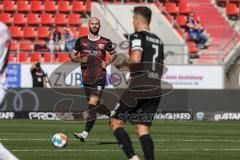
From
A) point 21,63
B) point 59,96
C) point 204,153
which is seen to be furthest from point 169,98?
point 204,153

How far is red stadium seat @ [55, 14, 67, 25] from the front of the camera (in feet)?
117

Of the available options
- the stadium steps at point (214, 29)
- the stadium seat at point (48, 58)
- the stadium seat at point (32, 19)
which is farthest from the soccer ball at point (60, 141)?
the stadium seat at point (32, 19)

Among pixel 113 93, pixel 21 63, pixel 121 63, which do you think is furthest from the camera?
pixel 21 63

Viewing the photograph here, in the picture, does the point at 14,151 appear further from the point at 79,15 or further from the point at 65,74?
the point at 79,15

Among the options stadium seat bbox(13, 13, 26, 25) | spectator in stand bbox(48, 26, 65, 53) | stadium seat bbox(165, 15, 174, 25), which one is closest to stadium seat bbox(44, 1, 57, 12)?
stadium seat bbox(13, 13, 26, 25)

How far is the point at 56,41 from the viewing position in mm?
32719

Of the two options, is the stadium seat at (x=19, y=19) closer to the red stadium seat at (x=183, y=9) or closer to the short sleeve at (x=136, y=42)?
the red stadium seat at (x=183, y=9)

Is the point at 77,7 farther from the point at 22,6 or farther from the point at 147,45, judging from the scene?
the point at 147,45

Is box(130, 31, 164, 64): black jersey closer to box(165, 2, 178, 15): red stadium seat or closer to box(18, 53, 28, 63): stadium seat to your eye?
box(18, 53, 28, 63): stadium seat

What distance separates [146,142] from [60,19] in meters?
25.5

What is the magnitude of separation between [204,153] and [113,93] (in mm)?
14297

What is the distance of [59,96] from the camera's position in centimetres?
2864

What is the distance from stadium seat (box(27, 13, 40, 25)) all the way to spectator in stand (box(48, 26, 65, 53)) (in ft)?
8.17

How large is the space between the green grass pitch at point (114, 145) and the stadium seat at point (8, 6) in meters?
15.5
